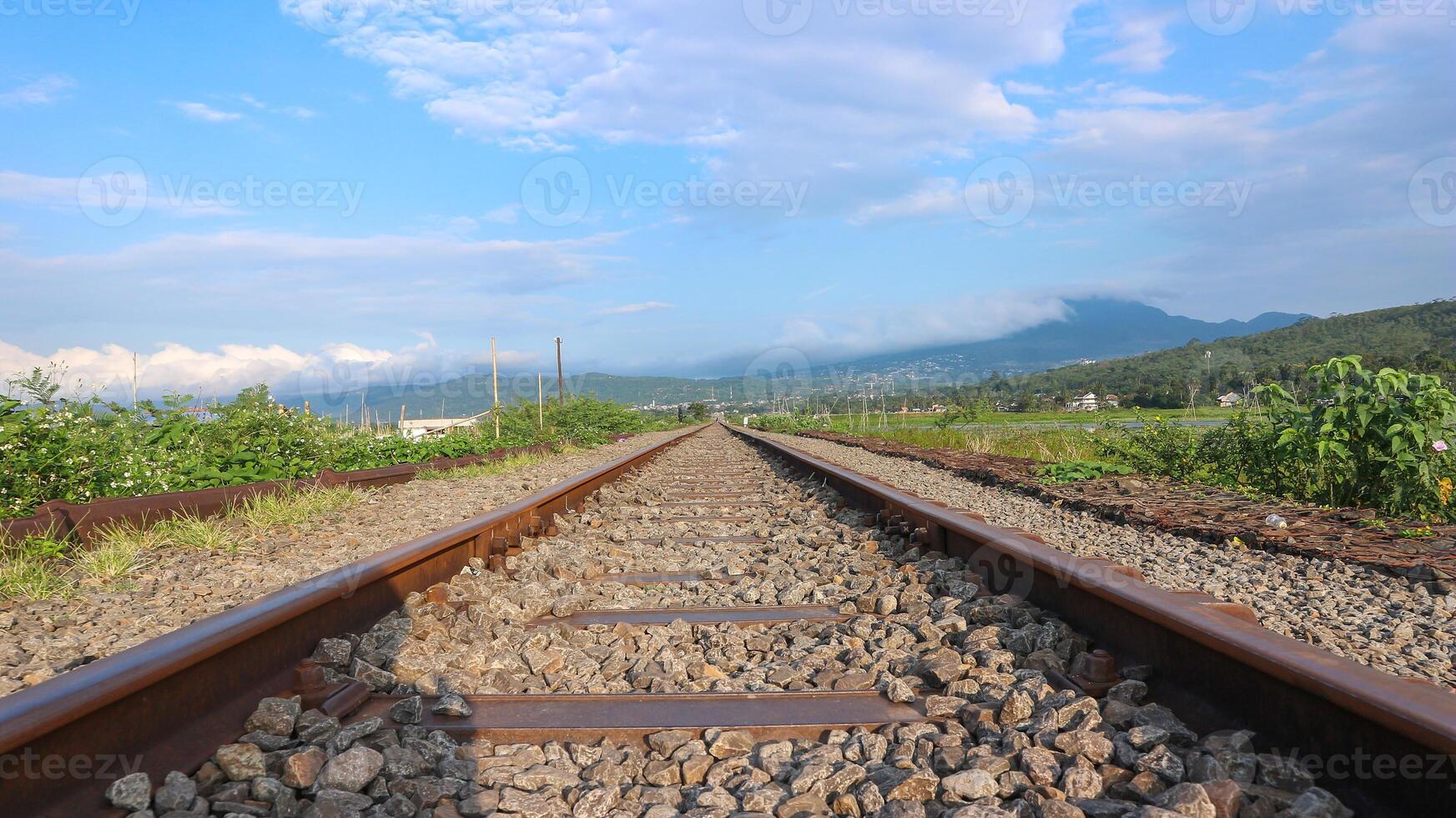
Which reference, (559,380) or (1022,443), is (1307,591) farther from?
(559,380)

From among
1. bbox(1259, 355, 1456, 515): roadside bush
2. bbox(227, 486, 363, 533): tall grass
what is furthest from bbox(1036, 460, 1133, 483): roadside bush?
bbox(227, 486, 363, 533): tall grass

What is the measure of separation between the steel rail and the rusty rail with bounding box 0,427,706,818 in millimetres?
2176

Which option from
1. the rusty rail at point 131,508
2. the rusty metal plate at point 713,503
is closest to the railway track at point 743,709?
the rusty rail at point 131,508

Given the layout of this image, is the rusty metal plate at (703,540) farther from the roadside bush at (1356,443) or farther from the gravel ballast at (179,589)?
the roadside bush at (1356,443)

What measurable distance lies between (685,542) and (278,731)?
10.5 feet

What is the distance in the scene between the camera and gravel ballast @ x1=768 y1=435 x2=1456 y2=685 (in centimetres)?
266

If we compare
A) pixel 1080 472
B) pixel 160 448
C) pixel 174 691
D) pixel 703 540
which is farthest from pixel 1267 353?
pixel 174 691

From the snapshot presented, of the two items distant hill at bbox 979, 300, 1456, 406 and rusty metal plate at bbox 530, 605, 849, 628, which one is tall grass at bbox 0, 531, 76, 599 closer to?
rusty metal plate at bbox 530, 605, 849, 628

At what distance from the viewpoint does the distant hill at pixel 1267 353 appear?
119ft

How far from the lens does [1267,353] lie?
5334 centimetres

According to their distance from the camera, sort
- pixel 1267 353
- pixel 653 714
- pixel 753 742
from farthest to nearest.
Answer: pixel 1267 353 < pixel 653 714 < pixel 753 742

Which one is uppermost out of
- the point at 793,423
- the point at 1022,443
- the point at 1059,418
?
the point at 1022,443

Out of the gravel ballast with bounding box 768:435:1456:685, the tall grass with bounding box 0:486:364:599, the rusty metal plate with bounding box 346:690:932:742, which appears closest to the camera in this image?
the rusty metal plate with bounding box 346:690:932:742

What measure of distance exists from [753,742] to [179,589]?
3.22 m
